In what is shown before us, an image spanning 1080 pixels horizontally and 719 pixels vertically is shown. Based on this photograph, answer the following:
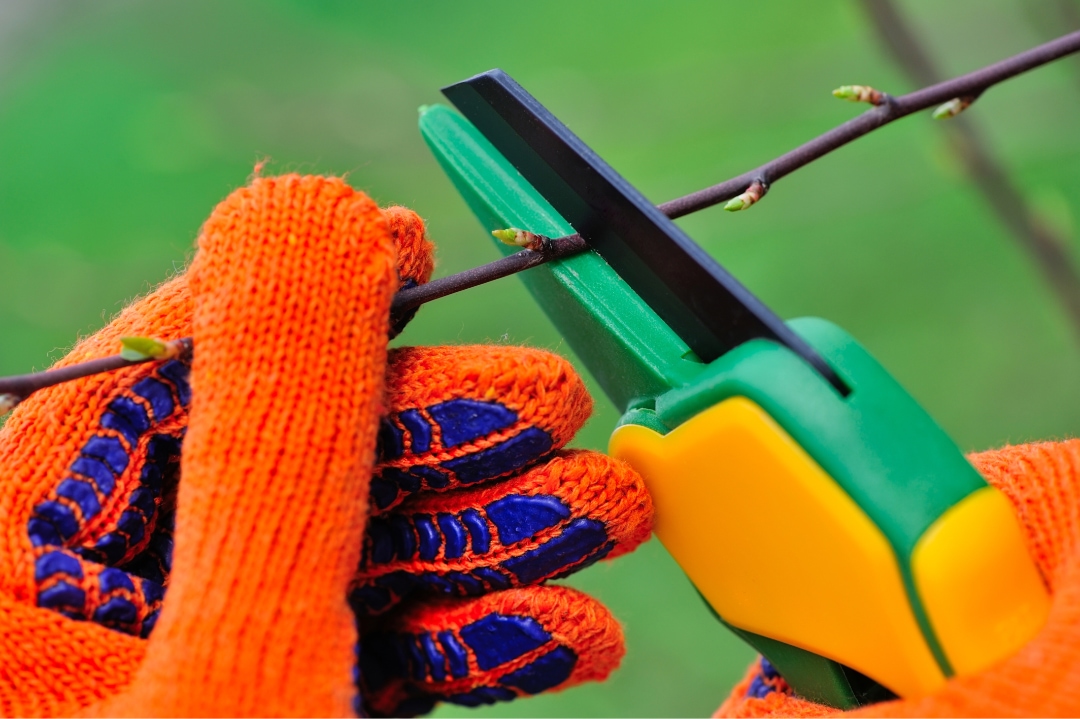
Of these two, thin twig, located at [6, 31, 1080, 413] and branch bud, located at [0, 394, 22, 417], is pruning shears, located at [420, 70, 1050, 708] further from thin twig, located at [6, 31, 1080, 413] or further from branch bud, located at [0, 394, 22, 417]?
branch bud, located at [0, 394, 22, 417]

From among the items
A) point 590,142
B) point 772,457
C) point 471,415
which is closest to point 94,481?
point 471,415

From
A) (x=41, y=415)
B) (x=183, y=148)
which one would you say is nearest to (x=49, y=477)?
(x=41, y=415)

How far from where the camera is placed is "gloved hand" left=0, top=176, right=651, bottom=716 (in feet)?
1.11

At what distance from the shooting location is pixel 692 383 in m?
0.38

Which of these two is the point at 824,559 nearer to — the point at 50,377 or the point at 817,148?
the point at 817,148

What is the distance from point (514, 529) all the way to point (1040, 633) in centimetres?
21

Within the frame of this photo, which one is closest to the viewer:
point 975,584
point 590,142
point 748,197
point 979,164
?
point 975,584

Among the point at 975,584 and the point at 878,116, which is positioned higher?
the point at 878,116

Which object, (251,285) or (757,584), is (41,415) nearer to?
(251,285)

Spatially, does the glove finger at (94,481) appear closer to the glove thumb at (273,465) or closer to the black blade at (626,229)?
the glove thumb at (273,465)

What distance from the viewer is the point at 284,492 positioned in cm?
34

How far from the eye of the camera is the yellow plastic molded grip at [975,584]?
317 mm

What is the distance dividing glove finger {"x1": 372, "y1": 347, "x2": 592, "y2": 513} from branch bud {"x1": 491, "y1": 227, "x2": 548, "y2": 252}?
0.18ft

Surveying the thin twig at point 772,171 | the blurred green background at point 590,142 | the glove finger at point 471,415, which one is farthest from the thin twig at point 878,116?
the blurred green background at point 590,142
